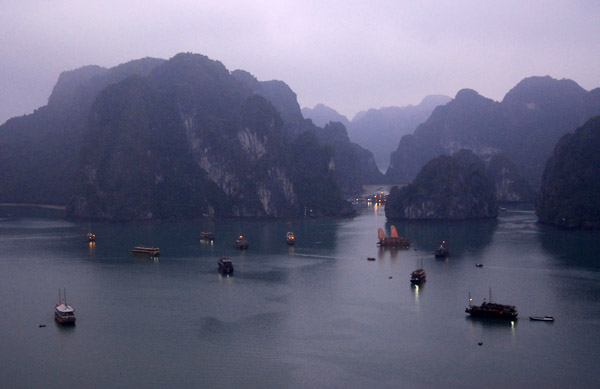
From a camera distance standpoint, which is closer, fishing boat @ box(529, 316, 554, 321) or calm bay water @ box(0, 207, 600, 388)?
calm bay water @ box(0, 207, 600, 388)

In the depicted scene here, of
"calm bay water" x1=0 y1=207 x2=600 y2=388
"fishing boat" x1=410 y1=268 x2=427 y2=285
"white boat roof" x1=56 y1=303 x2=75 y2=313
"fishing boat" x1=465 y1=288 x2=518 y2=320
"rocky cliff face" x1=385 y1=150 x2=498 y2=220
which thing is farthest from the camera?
"rocky cliff face" x1=385 y1=150 x2=498 y2=220

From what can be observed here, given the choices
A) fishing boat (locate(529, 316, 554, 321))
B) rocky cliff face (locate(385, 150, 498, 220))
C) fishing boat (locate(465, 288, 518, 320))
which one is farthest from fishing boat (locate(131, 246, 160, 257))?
rocky cliff face (locate(385, 150, 498, 220))

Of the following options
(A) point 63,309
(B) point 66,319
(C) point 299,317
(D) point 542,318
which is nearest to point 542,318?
(D) point 542,318

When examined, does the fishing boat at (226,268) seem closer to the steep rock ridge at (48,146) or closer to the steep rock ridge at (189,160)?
the steep rock ridge at (189,160)

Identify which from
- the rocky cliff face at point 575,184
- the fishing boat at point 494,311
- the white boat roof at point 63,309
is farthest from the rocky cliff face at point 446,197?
the white boat roof at point 63,309

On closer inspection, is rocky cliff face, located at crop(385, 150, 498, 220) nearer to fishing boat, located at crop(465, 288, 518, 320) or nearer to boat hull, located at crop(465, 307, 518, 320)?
fishing boat, located at crop(465, 288, 518, 320)

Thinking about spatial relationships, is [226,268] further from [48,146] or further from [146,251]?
[48,146]

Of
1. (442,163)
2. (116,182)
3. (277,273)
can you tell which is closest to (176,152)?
(116,182)
